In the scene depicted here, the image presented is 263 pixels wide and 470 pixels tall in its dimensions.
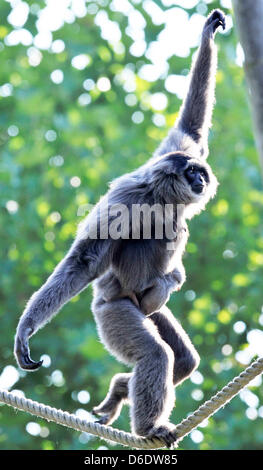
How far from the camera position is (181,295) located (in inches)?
494

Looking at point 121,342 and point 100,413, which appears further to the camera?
point 100,413

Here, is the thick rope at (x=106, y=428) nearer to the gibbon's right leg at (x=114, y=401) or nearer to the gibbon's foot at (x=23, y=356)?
the gibbon's foot at (x=23, y=356)

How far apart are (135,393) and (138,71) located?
10087 mm

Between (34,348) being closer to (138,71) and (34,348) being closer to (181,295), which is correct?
(181,295)

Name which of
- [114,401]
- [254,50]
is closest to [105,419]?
[114,401]

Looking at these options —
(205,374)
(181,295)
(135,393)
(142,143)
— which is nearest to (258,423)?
(205,374)

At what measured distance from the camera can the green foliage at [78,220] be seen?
39.7 feet

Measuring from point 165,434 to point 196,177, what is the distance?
2.21 meters

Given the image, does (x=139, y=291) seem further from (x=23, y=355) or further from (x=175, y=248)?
(x=23, y=355)

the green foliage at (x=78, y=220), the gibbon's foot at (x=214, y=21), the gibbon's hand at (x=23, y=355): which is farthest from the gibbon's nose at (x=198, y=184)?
the green foliage at (x=78, y=220)

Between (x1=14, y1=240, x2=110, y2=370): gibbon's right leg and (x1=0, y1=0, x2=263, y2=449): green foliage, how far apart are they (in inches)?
224

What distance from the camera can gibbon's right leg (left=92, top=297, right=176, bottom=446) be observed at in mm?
5254

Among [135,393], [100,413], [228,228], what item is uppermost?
[228,228]

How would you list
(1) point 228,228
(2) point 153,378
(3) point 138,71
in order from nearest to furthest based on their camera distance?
(2) point 153,378, (1) point 228,228, (3) point 138,71
